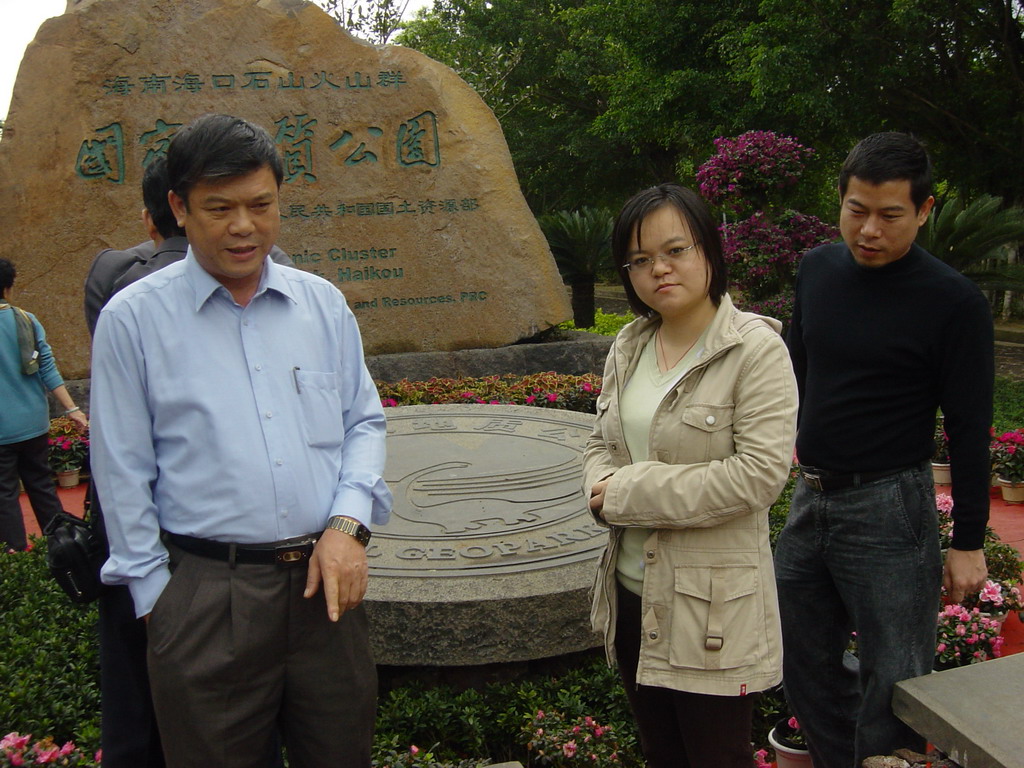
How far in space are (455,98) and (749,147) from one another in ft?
8.88

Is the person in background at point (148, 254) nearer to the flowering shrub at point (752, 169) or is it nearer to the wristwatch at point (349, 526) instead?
the wristwatch at point (349, 526)

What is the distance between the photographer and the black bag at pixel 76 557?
1.76 metres

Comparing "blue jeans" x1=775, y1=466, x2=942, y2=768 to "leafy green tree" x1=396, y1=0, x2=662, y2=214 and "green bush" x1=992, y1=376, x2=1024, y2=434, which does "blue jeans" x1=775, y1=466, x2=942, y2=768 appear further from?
"leafy green tree" x1=396, y1=0, x2=662, y2=214

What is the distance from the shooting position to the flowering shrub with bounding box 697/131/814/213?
7.82 metres

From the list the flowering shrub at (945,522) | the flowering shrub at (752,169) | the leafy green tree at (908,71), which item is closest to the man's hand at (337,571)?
the flowering shrub at (945,522)

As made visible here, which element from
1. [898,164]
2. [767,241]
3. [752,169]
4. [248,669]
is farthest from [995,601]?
[752,169]

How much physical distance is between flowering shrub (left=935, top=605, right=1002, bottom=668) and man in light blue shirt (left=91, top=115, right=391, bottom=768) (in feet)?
7.12

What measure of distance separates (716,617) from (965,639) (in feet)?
5.65

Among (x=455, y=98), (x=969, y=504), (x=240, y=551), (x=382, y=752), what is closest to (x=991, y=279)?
(x=455, y=98)

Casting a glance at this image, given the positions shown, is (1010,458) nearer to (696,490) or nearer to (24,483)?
(696,490)

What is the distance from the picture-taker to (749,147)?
7875 millimetres

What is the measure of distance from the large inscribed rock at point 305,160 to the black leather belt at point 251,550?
525cm

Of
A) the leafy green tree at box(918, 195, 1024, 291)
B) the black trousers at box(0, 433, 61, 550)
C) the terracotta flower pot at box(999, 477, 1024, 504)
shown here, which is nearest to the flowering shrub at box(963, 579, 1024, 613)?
the terracotta flower pot at box(999, 477, 1024, 504)

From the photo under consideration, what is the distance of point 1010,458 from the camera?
5.18 m
